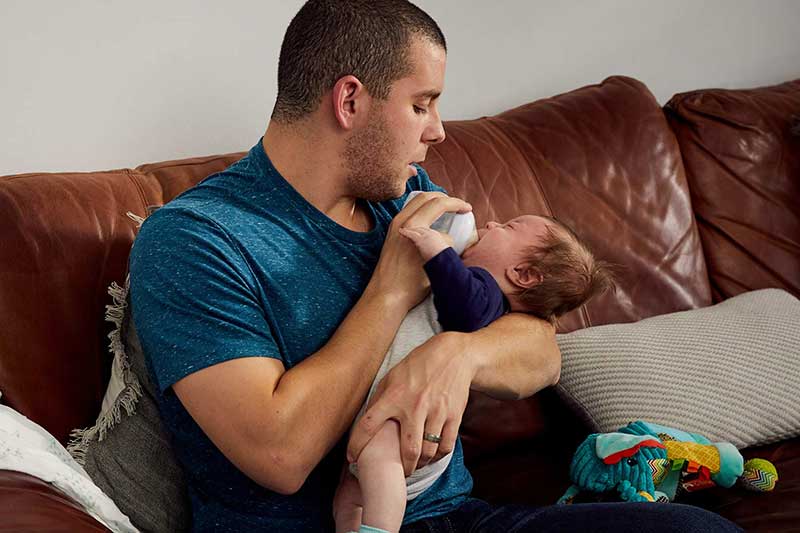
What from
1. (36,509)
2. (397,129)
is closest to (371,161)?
(397,129)

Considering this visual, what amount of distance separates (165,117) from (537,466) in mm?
1154

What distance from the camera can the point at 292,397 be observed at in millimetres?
1437

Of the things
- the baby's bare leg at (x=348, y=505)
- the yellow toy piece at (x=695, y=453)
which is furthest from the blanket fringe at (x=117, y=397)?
the yellow toy piece at (x=695, y=453)

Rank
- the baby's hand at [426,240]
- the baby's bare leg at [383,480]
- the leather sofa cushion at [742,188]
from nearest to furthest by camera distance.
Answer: the baby's bare leg at [383,480] < the baby's hand at [426,240] < the leather sofa cushion at [742,188]

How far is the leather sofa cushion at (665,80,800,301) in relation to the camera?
257cm

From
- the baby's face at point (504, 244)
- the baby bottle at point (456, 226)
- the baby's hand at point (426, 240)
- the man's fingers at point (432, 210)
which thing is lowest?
the baby's face at point (504, 244)

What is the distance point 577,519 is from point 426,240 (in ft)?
1.67

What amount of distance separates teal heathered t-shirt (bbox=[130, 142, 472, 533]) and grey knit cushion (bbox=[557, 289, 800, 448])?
0.45m

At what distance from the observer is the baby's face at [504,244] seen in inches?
69.4

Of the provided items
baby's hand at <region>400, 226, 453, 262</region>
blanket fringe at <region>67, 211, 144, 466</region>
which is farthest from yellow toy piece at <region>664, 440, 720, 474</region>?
blanket fringe at <region>67, 211, 144, 466</region>

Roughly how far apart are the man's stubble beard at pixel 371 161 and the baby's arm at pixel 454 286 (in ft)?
0.34

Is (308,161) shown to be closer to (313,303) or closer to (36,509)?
(313,303)

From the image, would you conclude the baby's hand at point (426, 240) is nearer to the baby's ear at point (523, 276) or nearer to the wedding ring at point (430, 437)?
the baby's ear at point (523, 276)

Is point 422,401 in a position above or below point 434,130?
below
